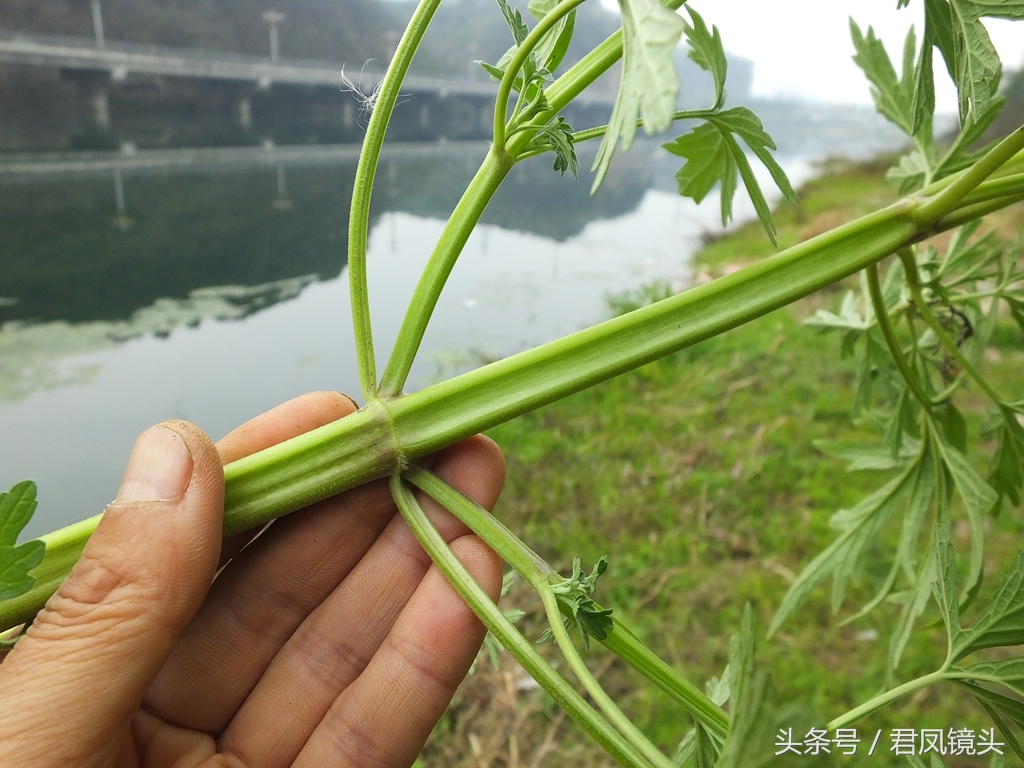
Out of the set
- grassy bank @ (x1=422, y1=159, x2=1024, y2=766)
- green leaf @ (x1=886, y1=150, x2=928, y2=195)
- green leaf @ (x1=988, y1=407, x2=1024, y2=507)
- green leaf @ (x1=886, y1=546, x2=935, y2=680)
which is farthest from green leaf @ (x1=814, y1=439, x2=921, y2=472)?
grassy bank @ (x1=422, y1=159, x2=1024, y2=766)

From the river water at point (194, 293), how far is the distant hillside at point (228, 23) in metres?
0.24

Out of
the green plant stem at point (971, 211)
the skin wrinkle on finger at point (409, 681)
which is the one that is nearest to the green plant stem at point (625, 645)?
the skin wrinkle on finger at point (409, 681)

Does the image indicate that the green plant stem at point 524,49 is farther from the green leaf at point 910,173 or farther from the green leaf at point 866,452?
the green leaf at point 866,452

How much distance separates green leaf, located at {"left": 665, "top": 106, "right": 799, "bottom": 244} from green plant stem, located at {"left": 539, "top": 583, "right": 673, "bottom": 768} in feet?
1.15

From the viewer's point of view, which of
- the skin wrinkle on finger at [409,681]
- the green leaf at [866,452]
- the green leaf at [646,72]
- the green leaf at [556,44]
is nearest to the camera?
the green leaf at [646,72]

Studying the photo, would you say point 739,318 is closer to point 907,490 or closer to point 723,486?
point 907,490

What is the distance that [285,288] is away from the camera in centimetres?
164

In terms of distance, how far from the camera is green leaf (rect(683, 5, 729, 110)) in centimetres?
53

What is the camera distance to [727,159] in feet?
2.12

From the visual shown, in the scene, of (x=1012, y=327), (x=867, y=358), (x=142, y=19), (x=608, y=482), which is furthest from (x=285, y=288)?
(x=1012, y=327)

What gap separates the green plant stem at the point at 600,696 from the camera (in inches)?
17.4

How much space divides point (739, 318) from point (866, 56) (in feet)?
1.70

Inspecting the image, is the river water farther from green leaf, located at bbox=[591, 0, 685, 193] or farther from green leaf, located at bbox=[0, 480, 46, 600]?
green leaf, located at bbox=[591, 0, 685, 193]

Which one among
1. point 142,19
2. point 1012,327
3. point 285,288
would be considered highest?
point 142,19
